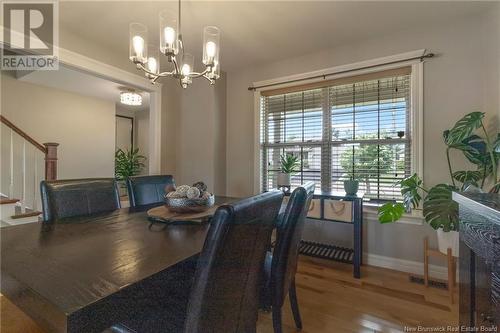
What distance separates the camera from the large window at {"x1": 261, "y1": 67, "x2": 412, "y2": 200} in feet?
8.13

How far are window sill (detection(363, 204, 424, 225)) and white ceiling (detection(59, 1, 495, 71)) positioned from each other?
1.82 metres

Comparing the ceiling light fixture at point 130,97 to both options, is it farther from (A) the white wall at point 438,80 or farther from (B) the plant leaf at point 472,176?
(B) the plant leaf at point 472,176

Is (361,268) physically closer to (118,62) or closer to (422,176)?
(422,176)

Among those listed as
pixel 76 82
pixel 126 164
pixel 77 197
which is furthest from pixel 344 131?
pixel 126 164

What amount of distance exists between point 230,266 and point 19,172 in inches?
191

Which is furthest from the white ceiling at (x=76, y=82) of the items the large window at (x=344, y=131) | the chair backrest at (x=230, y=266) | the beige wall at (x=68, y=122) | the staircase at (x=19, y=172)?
the chair backrest at (x=230, y=266)

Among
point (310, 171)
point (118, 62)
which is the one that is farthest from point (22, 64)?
point (310, 171)

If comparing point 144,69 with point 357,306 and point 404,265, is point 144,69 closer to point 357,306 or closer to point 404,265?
point 357,306

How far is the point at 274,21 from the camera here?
2.22 metres

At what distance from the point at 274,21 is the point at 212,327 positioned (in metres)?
2.41

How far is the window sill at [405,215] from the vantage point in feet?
7.65

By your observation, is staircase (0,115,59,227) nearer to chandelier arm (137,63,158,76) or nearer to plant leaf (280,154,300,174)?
chandelier arm (137,63,158,76)

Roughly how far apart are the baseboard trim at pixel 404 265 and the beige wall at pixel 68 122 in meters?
5.22

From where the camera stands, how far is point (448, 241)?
6.36ft
